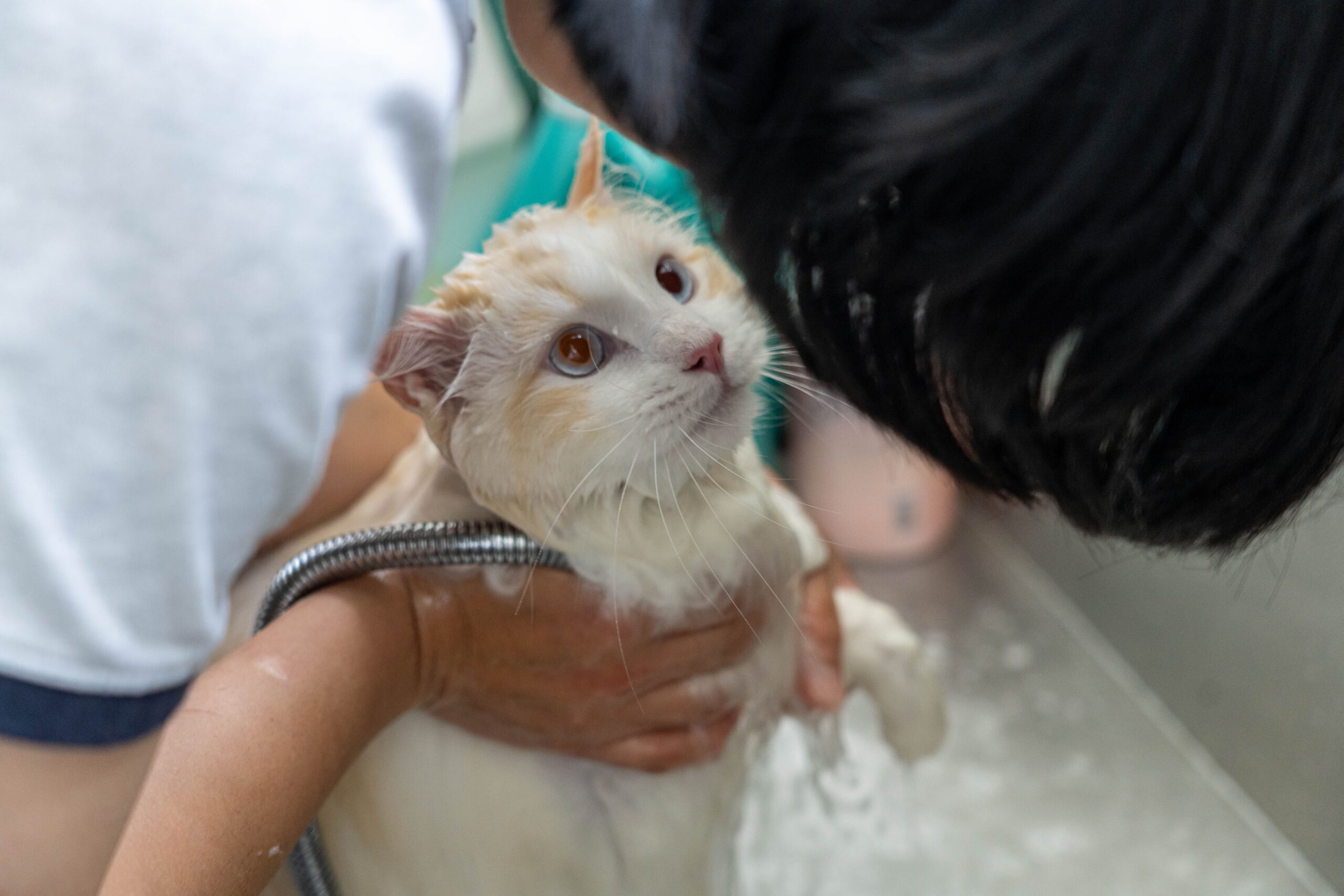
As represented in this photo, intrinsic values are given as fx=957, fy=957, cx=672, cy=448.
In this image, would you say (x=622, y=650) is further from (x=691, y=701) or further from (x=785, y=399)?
(x=785, y=399)

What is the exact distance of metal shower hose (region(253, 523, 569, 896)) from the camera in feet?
1.93

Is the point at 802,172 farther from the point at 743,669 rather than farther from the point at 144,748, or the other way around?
the point at 743,669

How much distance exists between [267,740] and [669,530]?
0.87 feet

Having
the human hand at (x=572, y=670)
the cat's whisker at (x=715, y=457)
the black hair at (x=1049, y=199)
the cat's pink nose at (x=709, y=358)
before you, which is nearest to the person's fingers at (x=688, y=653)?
the human hand at (x=572, y=670)

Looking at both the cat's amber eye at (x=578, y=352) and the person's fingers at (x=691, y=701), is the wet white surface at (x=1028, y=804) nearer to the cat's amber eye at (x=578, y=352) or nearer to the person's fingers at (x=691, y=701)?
the person's fingers at (x=691, y=701)

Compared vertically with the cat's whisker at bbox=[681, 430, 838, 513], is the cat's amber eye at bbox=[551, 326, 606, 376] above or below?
above

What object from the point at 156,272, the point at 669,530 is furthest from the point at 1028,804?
the point at 156,272

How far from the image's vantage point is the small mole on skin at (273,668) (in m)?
0.56

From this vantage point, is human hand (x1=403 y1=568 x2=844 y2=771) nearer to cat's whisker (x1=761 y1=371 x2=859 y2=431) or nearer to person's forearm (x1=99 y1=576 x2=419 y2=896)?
person's forearm (x1=99 y1=576 x2=419 y2=896)

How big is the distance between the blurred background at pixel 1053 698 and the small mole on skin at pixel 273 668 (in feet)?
1.08

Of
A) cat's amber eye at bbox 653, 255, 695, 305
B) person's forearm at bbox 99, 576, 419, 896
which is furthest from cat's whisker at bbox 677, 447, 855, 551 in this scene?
person's forearm at bbox 99, 576, 419, 896

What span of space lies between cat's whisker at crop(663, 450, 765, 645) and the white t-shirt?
1.00 feet

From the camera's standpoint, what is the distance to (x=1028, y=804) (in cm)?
112

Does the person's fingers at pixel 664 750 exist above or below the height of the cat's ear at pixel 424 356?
below
